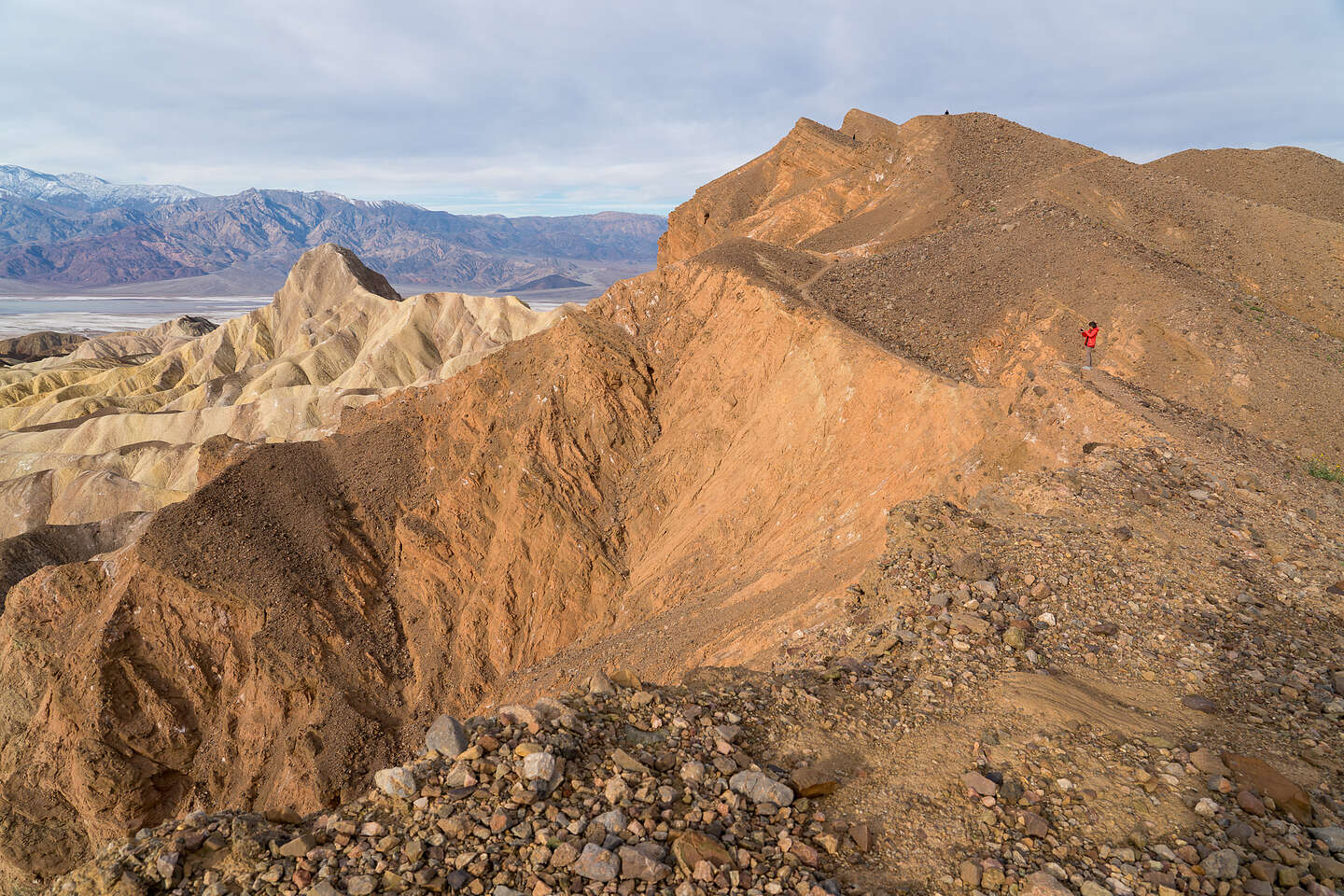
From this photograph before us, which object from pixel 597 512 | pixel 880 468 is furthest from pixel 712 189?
pixel 880 468

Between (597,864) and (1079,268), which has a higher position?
(1079,268)

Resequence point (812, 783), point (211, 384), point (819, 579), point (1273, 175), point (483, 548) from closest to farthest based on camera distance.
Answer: point (812, 783) → point (819, 579) → point (483, 548) → point (1273, 175) → point (211, 384)

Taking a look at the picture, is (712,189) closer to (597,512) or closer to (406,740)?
(597,512)

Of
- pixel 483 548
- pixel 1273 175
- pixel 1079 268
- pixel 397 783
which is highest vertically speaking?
pixel 1273 175

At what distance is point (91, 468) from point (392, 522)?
26535 mm

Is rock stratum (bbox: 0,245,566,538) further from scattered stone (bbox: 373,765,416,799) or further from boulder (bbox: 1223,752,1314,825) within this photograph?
boulder (bbox: 1223,752,1314,825)

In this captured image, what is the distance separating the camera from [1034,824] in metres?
4.87

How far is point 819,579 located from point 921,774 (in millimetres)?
6116

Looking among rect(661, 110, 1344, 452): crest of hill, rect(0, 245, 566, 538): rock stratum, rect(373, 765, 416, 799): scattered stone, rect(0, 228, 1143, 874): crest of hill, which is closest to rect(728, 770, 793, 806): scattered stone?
rect(373, 765, 416, 799): scattered stone

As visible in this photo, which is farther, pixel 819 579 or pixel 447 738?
pixel 819 579

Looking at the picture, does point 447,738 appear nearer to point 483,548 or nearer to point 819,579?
point 819,579

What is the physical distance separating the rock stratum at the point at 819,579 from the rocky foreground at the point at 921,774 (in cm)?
4

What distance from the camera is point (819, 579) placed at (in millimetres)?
11688

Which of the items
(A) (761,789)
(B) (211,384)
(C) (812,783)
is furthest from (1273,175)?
(B) (211,384)
